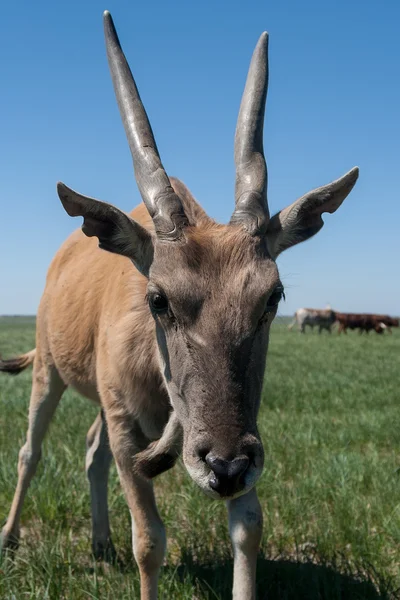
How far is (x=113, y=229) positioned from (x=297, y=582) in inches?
83.5

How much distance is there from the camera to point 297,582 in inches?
151

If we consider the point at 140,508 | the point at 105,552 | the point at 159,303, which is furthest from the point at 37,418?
the point at 159,303

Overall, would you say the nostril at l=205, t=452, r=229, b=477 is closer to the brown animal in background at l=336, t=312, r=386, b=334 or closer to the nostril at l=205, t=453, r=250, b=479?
the nostril at l=205, t=453, r=250, b=479

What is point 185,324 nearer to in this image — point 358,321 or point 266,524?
point 266,524

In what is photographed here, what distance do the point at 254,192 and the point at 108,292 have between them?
140cm

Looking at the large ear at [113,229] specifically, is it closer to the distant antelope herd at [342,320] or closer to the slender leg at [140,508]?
the slender leg at [140,508]

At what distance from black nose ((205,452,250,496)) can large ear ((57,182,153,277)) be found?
46.8 inches

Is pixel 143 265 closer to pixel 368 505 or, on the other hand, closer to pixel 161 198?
pixel 161 198

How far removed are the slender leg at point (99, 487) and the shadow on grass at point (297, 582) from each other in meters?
0.64

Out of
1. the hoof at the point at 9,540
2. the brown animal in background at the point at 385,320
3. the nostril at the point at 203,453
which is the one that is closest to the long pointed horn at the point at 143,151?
the nostril at the point at 203,453

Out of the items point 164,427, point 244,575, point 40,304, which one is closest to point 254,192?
point 164,427

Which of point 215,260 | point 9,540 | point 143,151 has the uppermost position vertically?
point 143,151

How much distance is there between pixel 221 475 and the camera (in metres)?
2.64

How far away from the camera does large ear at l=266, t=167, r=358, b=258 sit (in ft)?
11.5
